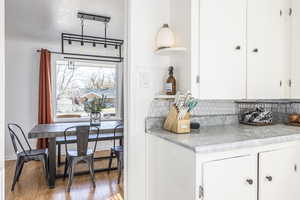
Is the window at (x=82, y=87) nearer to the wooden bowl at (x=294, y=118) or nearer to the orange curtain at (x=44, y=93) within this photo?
the orange curtain at (x=44, y=93)

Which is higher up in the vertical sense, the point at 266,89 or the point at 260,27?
the point at 260,27

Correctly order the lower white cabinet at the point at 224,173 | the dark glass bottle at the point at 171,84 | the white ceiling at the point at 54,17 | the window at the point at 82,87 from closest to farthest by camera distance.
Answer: the lower white cabinet at the point at 224,173 < the dark glass bottle at the point at 171,84 < the white ceiling at the point at 54,17 < the window at the point at 82,87

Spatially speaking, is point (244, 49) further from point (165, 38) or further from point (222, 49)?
point (165, 38)

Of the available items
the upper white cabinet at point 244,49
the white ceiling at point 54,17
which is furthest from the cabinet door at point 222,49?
the white ceiling at point 54,17

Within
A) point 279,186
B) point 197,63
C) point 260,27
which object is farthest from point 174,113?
point 260,27

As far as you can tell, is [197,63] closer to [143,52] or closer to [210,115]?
[143,52]

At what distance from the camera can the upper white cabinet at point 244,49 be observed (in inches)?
53.6

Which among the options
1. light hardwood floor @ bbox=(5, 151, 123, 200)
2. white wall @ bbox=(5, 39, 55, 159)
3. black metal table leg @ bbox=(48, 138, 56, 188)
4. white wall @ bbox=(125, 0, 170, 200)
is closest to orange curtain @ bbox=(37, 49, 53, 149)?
white wall @ bbox=(5, 39, 55, 159)

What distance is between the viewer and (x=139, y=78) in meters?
1.47

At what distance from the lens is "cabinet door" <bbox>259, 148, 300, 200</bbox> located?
3.95ft

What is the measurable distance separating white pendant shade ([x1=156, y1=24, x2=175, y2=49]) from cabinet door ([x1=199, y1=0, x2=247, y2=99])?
209 mm

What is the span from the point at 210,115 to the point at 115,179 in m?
1.85

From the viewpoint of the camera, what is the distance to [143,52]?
4.86 feet

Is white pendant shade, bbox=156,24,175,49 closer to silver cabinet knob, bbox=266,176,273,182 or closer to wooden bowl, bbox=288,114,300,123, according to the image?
silver cabinet knob, bbox=266,176,273,182
